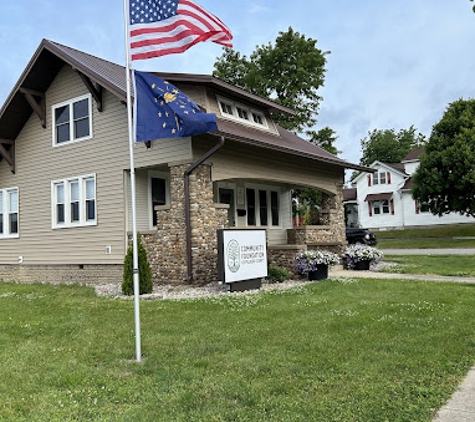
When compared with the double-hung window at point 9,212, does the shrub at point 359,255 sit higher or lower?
lower

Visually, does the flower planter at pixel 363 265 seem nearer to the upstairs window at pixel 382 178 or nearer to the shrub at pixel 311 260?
the shrub at pixel 311 260

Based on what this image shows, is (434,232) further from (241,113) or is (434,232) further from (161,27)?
(161,27)

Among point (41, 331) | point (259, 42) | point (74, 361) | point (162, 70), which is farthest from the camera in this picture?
point (259, 42)

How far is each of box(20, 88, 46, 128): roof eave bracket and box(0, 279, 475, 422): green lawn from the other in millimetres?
8503

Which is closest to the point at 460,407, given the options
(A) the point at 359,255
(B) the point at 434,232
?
(A) the point at 359,255

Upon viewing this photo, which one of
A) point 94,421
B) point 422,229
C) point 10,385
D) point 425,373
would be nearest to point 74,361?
point 10,385

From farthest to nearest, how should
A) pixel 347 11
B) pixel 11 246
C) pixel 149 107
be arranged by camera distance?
pixel 11 246
pixel 347 11
pixel 149 107

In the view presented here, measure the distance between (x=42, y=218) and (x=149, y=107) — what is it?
436 inches

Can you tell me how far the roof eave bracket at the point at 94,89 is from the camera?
535 inches

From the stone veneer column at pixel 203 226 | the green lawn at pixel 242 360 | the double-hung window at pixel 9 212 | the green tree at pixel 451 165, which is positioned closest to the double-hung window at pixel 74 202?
the double-hung window at pixel 9 212

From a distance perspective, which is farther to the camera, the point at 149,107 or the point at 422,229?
the point at 422,229

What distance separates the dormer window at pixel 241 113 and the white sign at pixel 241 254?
490cm

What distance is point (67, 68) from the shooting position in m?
14.9

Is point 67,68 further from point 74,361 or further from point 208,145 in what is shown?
point 74,361
